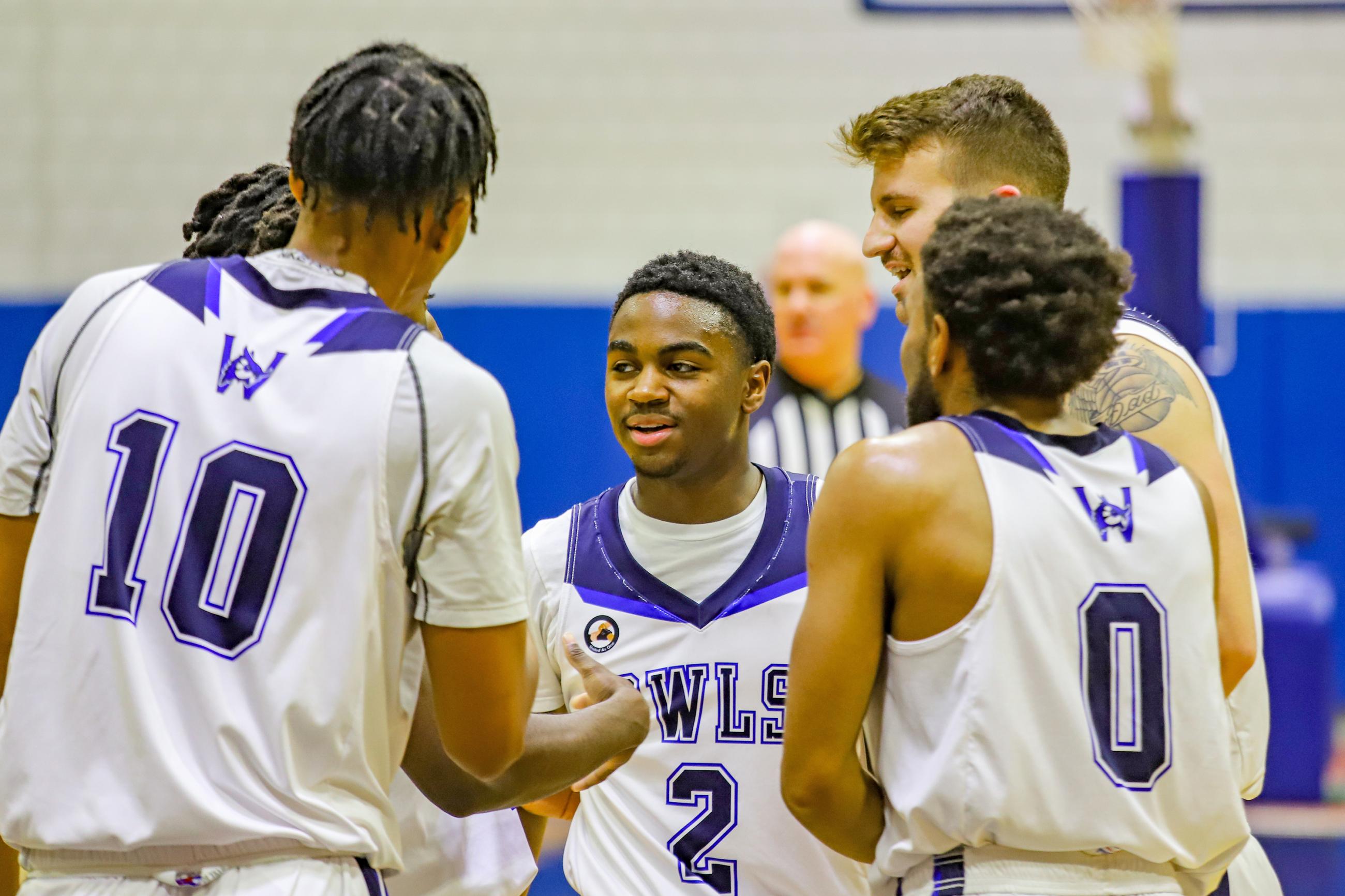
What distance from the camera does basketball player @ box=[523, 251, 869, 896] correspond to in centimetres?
239

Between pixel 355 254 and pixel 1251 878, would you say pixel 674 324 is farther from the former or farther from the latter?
pixel 1251 878

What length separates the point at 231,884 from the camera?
160cm

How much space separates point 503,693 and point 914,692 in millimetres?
519


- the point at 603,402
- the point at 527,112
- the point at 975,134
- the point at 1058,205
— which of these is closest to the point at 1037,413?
the point at 1058,205

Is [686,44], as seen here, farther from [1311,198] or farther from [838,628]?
[838,628]

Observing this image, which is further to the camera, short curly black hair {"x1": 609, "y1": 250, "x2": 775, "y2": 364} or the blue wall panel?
the blue wall panel

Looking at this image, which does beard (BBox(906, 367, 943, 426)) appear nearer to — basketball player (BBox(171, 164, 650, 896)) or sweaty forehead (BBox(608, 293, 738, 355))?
basketball player (BBox(171, 164, 650, 896))

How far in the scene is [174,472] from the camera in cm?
162

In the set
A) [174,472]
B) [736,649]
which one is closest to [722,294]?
[736,649]

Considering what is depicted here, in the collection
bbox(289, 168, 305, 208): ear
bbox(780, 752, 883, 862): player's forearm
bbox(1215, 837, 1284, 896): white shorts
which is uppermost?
bbox(289, 168, 305, 208): ear

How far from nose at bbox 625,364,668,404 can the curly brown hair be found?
56cm

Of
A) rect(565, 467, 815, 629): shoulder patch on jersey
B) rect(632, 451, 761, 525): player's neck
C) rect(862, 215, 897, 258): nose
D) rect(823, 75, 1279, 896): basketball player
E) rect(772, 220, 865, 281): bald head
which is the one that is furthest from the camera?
rect(772, 220, 865, 281): bald head

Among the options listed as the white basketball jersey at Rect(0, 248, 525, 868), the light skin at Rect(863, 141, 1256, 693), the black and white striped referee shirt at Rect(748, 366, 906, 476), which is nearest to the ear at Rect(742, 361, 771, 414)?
the light skin at Rect(863, 141, 1256, 693)

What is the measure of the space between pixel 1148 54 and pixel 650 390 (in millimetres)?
4802
